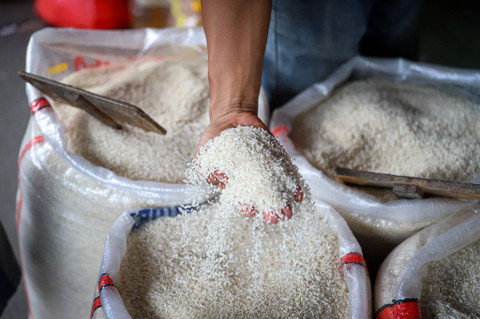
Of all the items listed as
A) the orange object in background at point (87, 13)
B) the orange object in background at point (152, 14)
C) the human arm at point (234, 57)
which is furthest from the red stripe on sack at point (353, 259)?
the orange object in background at point (87, 13)

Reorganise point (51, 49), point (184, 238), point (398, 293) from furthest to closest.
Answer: point (51, 49), point (184, 238), point (398, 293)

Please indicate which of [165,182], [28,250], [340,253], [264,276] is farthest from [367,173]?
[28,250]

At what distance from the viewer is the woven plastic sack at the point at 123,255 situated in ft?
2.29

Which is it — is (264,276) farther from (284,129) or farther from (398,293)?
(284,129)

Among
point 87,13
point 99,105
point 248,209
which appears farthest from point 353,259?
point 87,13

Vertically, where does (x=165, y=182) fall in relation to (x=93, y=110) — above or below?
below

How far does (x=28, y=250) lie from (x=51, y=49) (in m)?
0.51

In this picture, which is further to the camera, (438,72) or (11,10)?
(11,10)

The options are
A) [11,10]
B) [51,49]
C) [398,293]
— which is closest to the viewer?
[398,293]

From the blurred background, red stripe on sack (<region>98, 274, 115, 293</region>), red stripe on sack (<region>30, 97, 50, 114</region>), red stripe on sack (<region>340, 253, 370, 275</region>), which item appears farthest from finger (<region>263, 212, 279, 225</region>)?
the blurred background

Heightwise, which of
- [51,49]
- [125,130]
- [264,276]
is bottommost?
[264,276]

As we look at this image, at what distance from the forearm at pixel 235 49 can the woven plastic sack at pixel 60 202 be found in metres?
0.18

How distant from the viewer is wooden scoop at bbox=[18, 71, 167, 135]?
0.89 m

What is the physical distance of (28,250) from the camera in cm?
103
